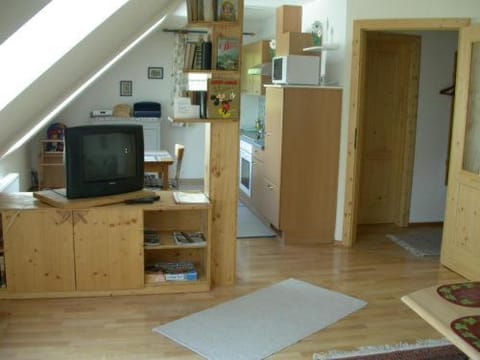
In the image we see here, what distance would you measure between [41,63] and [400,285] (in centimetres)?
302

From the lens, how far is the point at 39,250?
3.63 m

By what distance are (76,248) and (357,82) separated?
2.84m

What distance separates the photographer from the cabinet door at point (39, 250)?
11.8ft

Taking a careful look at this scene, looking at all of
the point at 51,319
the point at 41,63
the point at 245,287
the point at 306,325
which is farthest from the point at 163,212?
the point at 41,63

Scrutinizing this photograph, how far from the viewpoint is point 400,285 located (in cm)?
418

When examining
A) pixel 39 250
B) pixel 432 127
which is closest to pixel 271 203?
pixel 432 127

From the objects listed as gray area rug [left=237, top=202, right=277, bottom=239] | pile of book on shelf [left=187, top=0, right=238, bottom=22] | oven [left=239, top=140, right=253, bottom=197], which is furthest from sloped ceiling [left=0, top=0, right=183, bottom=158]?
oven [left=239, top=140, right=253, bottom=197]

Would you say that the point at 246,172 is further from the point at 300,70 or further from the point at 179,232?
the point at 179,232

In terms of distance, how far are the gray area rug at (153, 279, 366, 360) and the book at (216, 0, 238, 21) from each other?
1.96 metres

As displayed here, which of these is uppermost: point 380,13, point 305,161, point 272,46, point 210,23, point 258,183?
point 380,13

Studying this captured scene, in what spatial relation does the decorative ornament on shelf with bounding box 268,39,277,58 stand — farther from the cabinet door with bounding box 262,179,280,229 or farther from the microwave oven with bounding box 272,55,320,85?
the cabinet door with bounding box 262,179,280,229

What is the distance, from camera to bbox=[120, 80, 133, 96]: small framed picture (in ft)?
26.6

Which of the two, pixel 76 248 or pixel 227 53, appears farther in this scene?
pixel 227 53

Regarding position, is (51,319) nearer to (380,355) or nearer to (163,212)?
(163,212)
